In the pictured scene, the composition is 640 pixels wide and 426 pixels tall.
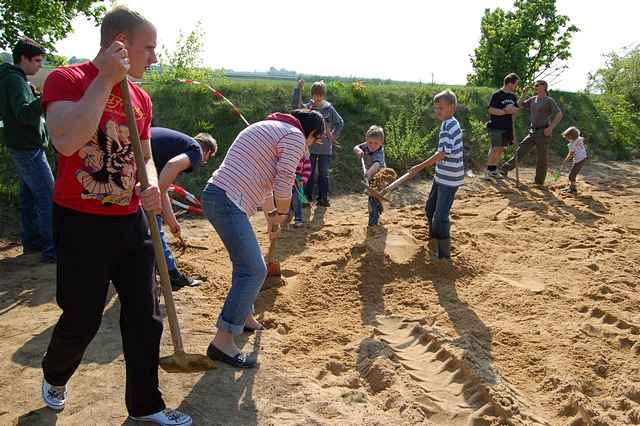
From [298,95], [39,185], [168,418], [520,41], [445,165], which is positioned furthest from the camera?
[520,41]

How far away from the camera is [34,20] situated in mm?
8336

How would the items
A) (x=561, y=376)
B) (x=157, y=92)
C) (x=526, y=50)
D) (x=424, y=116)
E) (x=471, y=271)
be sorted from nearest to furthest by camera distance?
(x=561, y=376) < (x=471, y=271) < (x=157, y=92) < (x=424, y=116) < (x=526, y=50)

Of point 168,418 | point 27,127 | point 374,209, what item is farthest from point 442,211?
point 27,127

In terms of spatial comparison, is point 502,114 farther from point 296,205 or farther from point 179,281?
point 179,281

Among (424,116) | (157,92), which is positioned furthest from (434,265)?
(424,116)

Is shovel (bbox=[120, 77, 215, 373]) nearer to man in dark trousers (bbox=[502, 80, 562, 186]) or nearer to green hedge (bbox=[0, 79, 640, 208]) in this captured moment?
green hedge (bbox=[0, 79, 640, 208])

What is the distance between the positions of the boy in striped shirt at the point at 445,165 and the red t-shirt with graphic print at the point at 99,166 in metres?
3.16

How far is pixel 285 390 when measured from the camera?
120 inches

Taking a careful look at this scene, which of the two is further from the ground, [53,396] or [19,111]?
[19,111]

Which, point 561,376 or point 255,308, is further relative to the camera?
point 255,308

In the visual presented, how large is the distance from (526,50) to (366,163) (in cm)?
1573

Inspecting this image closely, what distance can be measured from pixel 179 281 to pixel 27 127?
2060 mm

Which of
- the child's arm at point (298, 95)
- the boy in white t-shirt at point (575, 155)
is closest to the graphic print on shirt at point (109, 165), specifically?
the child's arm at point (298, 95)

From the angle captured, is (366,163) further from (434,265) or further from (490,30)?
(490,30)
